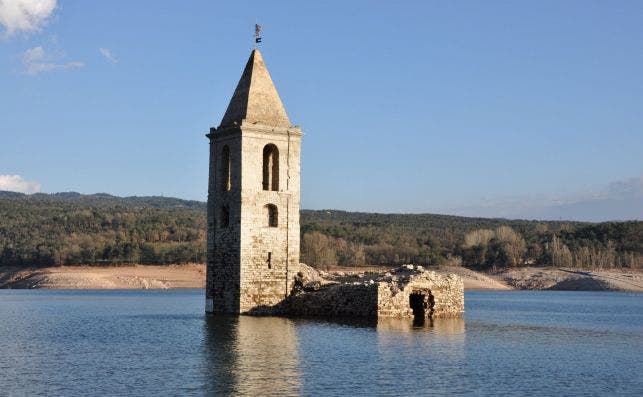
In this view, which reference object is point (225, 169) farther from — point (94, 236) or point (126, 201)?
point (126, 201)

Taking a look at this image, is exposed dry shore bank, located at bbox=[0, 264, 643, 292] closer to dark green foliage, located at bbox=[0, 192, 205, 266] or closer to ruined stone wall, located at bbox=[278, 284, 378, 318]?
dark green foliage, located at bbox=[0, 192, 205, 266]

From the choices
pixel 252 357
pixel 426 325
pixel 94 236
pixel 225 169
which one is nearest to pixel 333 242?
pixel 94 236

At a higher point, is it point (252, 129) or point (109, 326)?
point (252, 129)

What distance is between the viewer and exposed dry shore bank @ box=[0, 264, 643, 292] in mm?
93000

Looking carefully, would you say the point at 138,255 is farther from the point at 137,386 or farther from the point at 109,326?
the point at 137,386

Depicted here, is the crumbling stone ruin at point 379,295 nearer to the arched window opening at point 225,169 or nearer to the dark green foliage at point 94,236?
the arched window opening at point 225,169

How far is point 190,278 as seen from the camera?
3745 inches

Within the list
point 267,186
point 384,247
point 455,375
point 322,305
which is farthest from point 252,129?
point 384,247

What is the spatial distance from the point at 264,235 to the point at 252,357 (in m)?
12.5

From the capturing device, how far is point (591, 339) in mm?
29969

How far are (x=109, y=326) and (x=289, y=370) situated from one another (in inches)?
583

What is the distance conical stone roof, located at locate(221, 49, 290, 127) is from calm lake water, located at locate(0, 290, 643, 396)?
25.5ft

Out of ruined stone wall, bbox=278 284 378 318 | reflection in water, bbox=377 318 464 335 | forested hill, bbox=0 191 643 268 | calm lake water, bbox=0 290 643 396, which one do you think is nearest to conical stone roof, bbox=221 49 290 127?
ruined stone wall, bbox=278 284 378 318

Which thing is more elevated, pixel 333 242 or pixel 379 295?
pixel 333 242
